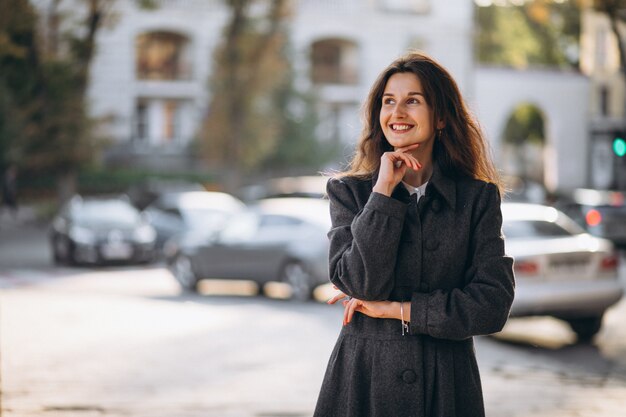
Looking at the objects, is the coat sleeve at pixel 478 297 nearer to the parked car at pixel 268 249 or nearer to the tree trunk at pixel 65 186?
the parked car at pixel 268 249

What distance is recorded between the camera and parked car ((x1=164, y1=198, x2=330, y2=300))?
15.3 meters

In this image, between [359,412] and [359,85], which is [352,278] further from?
[359,85]

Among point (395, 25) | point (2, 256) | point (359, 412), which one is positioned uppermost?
point (395, 25)

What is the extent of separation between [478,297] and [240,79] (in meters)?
34.0

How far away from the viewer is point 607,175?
50375 millimetres

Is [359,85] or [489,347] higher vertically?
[359,85]

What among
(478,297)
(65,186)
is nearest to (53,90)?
(65,186)

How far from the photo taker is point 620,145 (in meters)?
12.1

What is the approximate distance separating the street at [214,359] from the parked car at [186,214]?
30.2 ft

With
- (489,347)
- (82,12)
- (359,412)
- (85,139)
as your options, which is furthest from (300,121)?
(359,412)

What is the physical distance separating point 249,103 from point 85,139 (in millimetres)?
6729

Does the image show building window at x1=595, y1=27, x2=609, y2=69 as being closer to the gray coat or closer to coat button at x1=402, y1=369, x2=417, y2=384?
the gray coat

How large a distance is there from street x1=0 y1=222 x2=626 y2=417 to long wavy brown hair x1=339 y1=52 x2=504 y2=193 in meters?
3.92

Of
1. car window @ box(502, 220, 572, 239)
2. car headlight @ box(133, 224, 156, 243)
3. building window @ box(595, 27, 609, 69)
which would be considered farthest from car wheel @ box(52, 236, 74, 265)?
building window @ box(595, 27, 609, 69)
